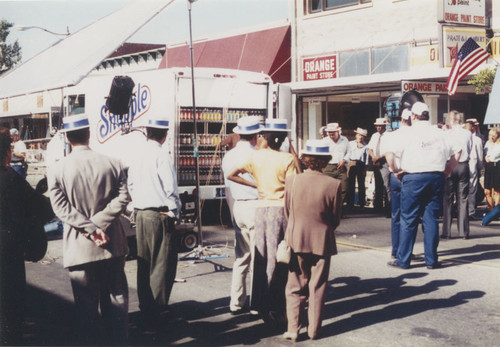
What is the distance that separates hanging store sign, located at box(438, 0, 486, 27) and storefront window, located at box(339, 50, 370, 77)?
4455 mm

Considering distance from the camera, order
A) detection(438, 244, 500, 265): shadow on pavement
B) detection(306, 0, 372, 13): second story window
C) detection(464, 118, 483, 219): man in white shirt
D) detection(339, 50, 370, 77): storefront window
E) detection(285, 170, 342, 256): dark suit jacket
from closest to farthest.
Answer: detection(285, 170, 342, 256): dark suit jacket → detection(438, 244, 500, 265): shadow on pavement → detection(464, 118, 483, 219): man in white shirt → detection(339, 50, 370, 77): storefront window → detection(306, 0, 372, 13): second story window

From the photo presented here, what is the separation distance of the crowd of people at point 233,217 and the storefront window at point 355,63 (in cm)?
1245

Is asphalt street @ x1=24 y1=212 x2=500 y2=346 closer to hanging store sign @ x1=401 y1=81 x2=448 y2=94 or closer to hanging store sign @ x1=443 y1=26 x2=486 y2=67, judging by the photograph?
hanging store sign @ x1=401 y1=81 x2=448 y2=94

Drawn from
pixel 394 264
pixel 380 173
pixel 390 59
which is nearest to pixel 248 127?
pixel 394 264

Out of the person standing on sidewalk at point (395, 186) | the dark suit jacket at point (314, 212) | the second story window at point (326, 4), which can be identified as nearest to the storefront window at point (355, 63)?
the second story window at point (326, 4)

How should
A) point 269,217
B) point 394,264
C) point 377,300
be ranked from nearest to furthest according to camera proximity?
1. point 269,217
2. point 377,300
3. point 394,264

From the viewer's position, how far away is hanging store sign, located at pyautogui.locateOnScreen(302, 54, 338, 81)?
22763mm

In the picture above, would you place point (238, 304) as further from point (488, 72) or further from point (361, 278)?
point (488, 72)

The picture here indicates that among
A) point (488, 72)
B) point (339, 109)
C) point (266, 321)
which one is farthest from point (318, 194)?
point (339, 109)

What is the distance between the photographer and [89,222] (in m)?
5.31

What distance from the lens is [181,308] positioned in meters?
7.30

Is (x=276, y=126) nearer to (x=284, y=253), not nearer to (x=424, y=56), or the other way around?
(x=284, y=253)

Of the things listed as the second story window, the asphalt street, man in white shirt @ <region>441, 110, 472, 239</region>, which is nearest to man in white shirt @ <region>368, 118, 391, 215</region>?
man in white shirt @ <region>441, 110, 472, 239</region>

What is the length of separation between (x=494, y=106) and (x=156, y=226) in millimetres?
10511
